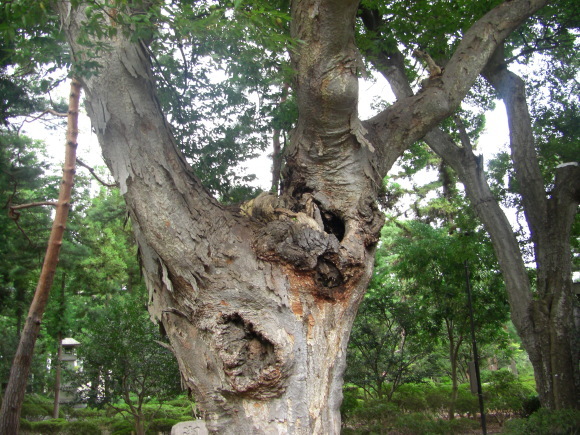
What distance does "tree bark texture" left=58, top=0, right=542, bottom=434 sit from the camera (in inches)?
109

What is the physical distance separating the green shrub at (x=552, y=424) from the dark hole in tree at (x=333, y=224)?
5.18 metres

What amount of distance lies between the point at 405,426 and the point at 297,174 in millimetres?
7984

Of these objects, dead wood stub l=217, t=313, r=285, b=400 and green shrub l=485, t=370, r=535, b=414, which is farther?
green shrub l=485, t=370, r=535, b=414

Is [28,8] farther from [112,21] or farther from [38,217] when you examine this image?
[38,217]

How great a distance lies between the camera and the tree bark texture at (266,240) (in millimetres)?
2760

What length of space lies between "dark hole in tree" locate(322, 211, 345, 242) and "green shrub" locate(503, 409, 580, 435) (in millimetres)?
5185

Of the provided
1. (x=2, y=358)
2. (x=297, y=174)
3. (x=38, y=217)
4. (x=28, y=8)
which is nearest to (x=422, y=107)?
(x=297, y=174)

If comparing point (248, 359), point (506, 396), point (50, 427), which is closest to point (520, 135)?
point (506, 396)

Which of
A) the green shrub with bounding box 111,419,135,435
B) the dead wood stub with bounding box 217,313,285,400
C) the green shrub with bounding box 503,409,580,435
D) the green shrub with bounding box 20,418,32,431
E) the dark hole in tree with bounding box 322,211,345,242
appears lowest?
the green shrub with bounding box 20,418,32,431

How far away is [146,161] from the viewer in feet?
10.4

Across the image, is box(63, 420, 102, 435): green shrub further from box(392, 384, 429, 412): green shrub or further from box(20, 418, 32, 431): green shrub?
box(392, 384, 429, 412): green shrub

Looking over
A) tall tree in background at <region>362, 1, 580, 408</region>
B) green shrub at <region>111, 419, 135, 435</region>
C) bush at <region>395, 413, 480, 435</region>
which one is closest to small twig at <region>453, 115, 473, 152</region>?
tall tree in background at <region>362, 1, 580, 408</region>

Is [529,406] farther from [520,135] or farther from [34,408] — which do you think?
[34,408]

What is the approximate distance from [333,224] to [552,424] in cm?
532
